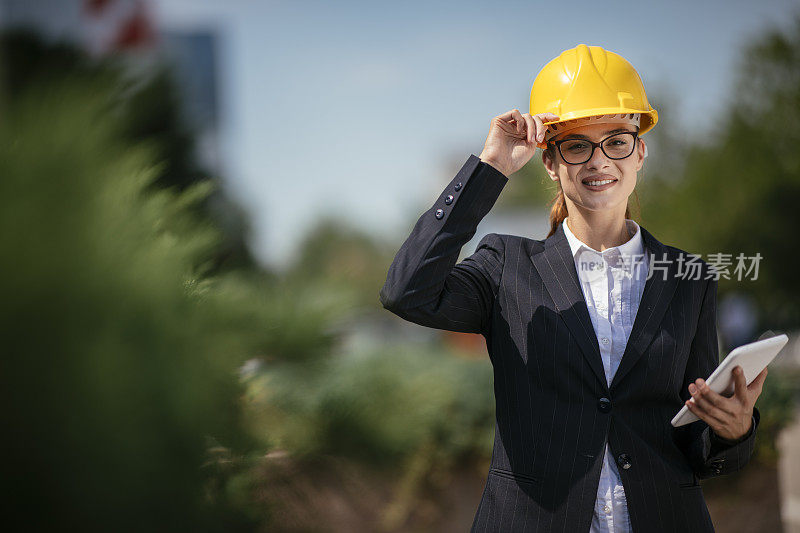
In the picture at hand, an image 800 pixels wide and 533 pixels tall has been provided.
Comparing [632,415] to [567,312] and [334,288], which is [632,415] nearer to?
[567,312]

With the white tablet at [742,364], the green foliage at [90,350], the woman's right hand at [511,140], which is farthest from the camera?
the woman's right hand at [511,140]

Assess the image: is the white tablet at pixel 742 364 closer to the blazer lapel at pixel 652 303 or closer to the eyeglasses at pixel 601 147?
the blazer lapel at pixel 652 303

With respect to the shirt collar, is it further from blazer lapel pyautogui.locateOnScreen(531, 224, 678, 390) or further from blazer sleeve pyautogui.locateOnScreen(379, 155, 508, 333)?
blazer sleeve pyautogui.locateOnScreen(379, 155, 508, 333)

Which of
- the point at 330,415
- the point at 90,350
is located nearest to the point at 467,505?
the point at 330,415

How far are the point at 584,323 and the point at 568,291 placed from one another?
0.34 ft

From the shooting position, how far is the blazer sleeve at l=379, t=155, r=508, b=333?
5.89 ft

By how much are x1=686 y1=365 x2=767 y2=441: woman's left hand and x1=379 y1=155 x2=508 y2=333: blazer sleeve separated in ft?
1.92

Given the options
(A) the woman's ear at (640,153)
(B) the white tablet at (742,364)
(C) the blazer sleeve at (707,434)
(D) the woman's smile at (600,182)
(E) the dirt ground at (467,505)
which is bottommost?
(E) the dirt ground at (467,505)

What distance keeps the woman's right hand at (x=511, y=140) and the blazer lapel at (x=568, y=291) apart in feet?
0.83

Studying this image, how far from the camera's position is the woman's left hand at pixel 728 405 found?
1.72 meters

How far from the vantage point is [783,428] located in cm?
457

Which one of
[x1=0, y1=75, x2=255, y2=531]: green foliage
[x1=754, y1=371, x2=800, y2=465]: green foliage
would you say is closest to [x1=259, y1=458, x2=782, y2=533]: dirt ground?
[x1=754, y1=371, x2=800, y2=465]: green foliage

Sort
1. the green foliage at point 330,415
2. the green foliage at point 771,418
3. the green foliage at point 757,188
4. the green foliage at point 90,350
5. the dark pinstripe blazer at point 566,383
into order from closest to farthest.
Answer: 1. the green foliage at point 90,350
2. the green foliage at point 330,415
3. the dark pinstripe blazer at point 566,383
4. the green foliage at point 771,418
5. the green foliage at point 757,188

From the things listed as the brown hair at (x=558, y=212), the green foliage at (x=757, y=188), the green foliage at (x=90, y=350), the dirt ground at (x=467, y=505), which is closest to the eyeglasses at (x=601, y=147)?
the brown hair at (x=558, y=212)
